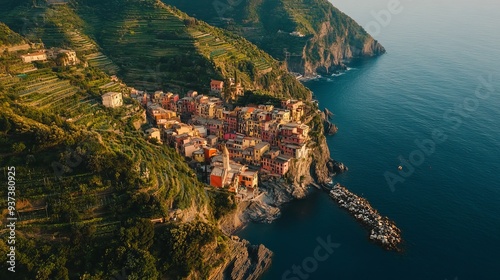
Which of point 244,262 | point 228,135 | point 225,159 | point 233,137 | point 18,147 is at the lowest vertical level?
point 244,262

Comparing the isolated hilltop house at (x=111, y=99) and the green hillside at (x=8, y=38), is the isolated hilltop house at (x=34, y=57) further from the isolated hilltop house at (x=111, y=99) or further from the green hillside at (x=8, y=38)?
the isolated hilltop house at (x=111, y=99)

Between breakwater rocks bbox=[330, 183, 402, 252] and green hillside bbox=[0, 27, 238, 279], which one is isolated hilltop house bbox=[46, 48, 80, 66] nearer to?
green hillside bbox=[0, 27, 238, 279]

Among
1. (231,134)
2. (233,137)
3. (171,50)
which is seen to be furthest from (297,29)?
(233,137)

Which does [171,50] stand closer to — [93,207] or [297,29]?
[93,207]

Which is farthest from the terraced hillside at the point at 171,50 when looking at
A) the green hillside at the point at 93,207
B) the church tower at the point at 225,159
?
the green hillside at the point at 93,207

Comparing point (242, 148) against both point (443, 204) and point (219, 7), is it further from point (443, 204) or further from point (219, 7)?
point (219, 7)

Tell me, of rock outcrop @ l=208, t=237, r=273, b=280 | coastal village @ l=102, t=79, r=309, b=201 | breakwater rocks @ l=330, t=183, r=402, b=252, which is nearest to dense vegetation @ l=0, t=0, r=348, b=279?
rock outcrop @ l=208, t=237, r=273, b=280
